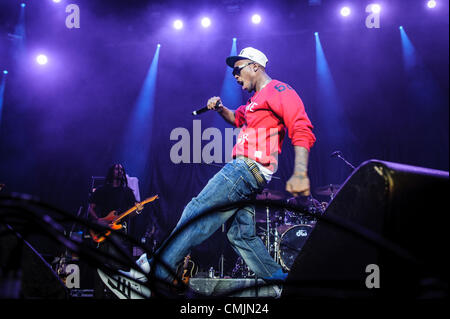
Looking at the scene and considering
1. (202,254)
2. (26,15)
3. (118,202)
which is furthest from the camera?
(26,15)

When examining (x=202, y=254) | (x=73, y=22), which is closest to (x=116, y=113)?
(x=73, y=22)

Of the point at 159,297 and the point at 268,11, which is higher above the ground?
the point at 268,11

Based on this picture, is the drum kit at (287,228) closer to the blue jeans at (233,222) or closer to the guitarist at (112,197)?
the guitarist at (112,197)

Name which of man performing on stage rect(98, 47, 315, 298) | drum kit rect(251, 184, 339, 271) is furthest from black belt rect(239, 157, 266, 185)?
drum kit rect(251, 184, 339, 271)

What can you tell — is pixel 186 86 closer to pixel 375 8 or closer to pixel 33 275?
pixel 375 8

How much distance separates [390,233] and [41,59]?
9042mm

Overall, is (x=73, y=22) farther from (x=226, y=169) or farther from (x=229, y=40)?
(x=226, y=169)

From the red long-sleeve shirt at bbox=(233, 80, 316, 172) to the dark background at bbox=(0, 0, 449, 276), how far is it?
501cm

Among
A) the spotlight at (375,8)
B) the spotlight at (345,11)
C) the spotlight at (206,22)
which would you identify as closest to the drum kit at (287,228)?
the spotlight at (345,11)

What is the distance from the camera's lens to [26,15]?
24.8 ft

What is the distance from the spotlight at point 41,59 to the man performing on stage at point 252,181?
24.2 ft

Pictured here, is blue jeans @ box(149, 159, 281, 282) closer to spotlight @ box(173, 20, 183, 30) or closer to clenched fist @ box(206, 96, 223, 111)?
clenched fist @ box(206, 96, 223, 111)

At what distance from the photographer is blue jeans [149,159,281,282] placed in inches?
74.5

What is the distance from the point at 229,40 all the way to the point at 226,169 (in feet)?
21.8
